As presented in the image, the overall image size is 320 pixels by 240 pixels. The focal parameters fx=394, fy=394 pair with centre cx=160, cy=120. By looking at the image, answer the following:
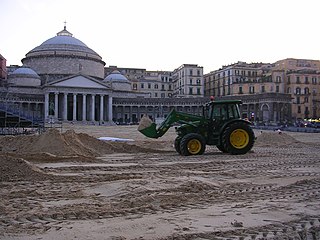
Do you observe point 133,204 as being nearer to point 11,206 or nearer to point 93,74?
point 11,206

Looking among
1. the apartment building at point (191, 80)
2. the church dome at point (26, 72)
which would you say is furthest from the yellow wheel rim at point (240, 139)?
the apartment building at point (191, 80)

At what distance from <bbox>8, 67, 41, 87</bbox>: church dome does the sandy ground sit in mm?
78811

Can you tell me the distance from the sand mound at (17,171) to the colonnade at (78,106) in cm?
7236

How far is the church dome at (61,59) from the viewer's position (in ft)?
310

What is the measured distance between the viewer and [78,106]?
90375 millimetres

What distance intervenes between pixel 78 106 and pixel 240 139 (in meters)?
74.6

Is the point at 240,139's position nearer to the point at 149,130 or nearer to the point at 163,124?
the point at 163,124

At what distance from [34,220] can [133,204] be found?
82.6 inches

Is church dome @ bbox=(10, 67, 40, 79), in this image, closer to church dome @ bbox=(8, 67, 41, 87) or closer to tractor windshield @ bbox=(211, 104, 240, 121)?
church dome @ bbox=(8, 67, 41, 87)

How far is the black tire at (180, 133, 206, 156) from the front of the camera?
18.8m

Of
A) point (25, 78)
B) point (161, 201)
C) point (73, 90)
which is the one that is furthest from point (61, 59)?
point (161, 201)

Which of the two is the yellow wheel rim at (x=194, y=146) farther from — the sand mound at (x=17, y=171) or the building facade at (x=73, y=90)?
the building facade at (x=73, y=90)

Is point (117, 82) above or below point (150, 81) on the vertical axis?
below

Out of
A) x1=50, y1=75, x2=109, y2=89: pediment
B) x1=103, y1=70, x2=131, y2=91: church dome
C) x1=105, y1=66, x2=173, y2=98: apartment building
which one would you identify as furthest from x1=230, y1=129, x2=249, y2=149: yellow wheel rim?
x1=105, y1=66, x2=173, y2=98: apartment building
